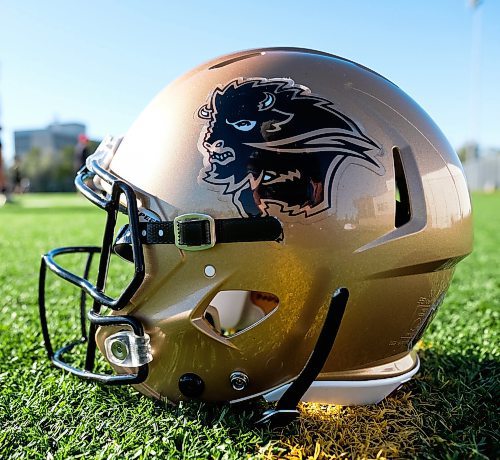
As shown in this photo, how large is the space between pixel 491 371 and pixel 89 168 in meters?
1.61

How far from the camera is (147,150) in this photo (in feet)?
5.38

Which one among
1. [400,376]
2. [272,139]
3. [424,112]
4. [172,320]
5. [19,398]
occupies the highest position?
[424,112]

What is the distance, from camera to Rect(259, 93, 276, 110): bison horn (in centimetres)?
156

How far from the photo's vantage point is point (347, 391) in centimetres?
168

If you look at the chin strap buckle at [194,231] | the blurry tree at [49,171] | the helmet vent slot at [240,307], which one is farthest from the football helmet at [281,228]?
the blurry tree at [49,171]

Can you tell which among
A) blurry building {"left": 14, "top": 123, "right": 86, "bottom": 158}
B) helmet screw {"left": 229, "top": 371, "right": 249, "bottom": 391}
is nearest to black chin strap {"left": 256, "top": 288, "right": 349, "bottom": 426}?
helmet screw {"left": 229, "top": 371, "right": 249, "bottom": 391}

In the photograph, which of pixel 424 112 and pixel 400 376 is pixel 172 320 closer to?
pixel 400 376

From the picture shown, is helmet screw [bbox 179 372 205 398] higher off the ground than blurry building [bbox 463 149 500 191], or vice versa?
helmet screw [bbox 179 372 205 398]

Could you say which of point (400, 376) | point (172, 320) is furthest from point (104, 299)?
point (400, 376)

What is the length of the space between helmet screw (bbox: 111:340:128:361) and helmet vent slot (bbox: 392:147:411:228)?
0.88 meters

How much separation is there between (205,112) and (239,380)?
2.58ft

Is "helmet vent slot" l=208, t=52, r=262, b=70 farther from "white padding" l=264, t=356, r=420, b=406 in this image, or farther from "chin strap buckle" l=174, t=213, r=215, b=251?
"white padding" l=264, t=356, r=420, b=406

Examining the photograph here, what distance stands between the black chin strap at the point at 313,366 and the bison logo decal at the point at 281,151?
0.26 m

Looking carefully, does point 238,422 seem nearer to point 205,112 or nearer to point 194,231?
point 194,231
